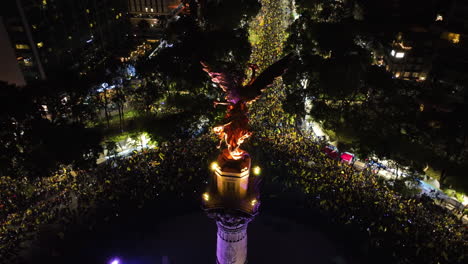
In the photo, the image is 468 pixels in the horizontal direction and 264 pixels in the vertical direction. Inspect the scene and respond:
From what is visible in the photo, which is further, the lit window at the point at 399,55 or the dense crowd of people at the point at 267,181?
the lit window at the point at 399,55

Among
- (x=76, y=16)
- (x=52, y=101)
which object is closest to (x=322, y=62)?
(x=52, y=101)

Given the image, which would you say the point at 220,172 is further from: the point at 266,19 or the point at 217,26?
the point at 266,19

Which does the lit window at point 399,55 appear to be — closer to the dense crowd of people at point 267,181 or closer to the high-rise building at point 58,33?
the dense crowd of people at point 267,181

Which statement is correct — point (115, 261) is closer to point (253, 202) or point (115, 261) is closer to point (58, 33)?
point (253, 202)

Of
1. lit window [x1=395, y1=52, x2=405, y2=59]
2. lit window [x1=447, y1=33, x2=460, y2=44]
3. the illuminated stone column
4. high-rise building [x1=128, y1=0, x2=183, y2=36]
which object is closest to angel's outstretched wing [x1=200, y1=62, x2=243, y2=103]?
the illuminated stone column

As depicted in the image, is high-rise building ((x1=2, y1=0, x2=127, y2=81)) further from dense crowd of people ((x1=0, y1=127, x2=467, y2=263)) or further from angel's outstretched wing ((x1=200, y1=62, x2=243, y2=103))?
angel's outstretched wing ((x1=200, y1=62, x2=243, y2=103))

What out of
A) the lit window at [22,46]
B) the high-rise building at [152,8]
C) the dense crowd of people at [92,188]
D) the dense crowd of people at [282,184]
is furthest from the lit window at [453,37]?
the high-rise building at [152,8]

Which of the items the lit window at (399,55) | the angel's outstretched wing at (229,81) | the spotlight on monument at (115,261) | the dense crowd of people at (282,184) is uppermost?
the angel's outstretched wing at (229,81)

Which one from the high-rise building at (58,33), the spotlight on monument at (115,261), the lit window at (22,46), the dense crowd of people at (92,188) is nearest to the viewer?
the spotlight on monument at (115,261)
